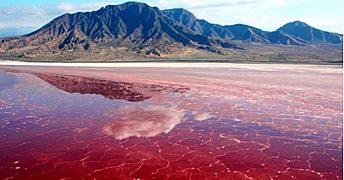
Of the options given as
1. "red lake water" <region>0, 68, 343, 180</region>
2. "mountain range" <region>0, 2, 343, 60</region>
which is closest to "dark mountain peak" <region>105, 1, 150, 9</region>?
"mountain range" <region>0, 2, 343, 60</region>

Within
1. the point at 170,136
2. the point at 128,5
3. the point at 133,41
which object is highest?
the point at 128,5


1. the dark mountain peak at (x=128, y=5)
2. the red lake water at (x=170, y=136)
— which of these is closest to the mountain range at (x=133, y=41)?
the dark mountain peak at (x=128, y=5)

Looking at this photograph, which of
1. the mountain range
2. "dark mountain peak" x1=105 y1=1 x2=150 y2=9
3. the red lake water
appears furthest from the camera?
"dark mountain peak" x1=105 y1=1 x2=150 y2=9

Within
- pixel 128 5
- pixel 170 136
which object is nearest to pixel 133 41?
pixel 128 5

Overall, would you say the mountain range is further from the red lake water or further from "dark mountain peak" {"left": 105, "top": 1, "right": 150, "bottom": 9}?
the red lake water

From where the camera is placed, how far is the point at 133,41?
144750 mm

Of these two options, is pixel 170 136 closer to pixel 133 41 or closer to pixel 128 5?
pixel 133 41

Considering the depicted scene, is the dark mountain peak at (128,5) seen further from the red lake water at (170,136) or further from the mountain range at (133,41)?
the red lake water at (170,136)

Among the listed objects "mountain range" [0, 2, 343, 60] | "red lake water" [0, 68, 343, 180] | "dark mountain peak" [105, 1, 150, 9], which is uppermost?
"dark mountain peak" [105, 1, 150, 9]

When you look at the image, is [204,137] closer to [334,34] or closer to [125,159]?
[125,159]

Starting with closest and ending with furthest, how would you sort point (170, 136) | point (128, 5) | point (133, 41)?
point (170, 136)
point (133, 41)
point (128, 5)

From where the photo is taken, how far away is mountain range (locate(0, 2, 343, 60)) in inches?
4328

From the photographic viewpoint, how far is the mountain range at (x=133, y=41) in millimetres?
109938

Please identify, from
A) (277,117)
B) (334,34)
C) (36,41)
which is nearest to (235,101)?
(277,117)
